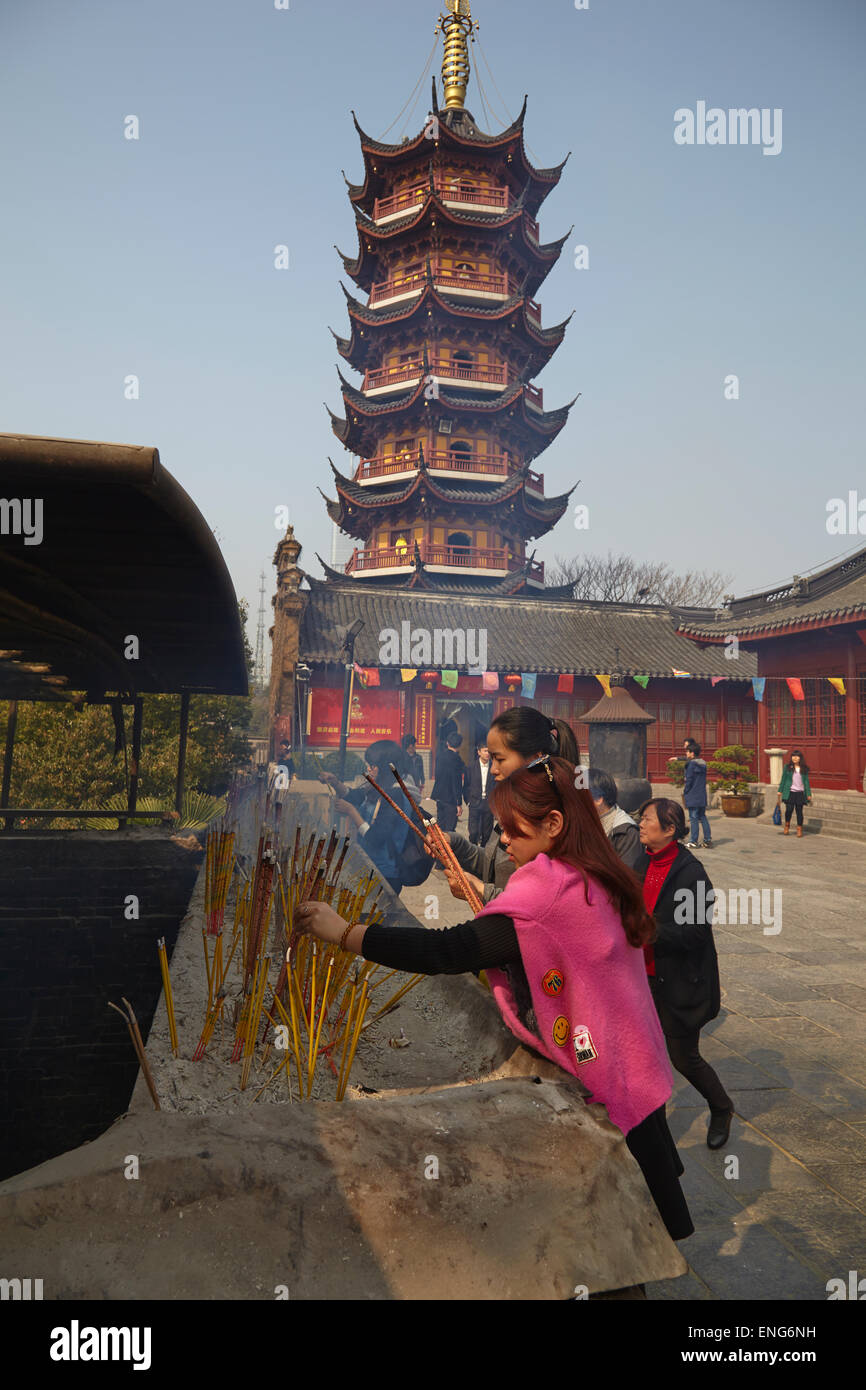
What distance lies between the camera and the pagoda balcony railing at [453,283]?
26562 mm

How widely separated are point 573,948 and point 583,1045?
0.71 ft

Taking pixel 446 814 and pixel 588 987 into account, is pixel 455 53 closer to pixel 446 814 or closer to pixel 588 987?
pixel 446 814

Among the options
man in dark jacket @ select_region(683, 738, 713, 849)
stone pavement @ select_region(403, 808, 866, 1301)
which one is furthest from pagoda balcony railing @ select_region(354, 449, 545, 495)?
stone pavement @ select_region(403, 808, 866, 1301)

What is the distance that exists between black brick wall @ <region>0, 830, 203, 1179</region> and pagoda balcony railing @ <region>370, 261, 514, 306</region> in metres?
26.1

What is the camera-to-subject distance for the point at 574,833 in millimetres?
1586

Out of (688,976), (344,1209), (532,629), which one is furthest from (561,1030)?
(532,629)

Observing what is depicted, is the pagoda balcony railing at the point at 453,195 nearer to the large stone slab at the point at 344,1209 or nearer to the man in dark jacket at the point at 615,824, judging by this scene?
the man in dark jacket at the point at 615,824

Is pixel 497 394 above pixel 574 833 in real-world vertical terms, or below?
above

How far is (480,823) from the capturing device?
6914 millimetres

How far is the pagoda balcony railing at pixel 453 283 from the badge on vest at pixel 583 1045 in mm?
28642
